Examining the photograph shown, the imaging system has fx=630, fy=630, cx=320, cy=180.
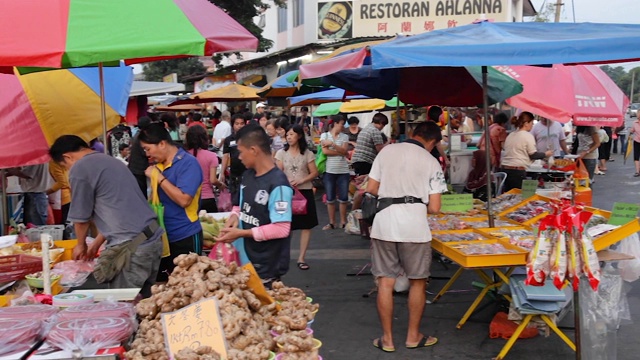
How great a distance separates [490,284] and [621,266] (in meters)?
1.15

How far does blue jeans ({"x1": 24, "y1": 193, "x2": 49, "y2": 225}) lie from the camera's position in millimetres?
7762

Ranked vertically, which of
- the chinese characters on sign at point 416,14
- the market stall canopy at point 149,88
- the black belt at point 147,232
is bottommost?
the black belt at point 147,232

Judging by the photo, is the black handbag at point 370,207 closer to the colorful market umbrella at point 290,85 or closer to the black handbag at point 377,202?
the black handbag at point 377,202

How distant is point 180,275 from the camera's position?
3.54 metres

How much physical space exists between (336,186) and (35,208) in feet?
16.1

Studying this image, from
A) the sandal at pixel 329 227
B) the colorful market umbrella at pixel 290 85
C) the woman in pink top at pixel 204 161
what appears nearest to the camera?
the colorful market umbrella at pixel 290 85

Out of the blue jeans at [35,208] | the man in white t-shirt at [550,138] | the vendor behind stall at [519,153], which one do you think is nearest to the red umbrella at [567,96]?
the vendor behind stall at [519,153]

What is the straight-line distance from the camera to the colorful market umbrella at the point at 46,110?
5.65 m

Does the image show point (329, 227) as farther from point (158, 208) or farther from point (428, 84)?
point (158, 208)

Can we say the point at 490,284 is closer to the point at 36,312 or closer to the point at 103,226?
the point at 103,226

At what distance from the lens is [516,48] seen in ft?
14.7

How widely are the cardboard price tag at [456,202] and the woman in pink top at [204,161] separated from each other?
292cm

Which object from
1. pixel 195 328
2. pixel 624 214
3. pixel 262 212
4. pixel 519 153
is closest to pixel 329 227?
pixel 519 153

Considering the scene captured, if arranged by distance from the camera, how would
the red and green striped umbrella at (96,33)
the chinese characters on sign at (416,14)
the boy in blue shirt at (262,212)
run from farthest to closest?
1. the chinese characters on sign at (416,14)
2. the boy in blue shirt at (262,212)
3. the red and green striped umbrella at (96,33)
